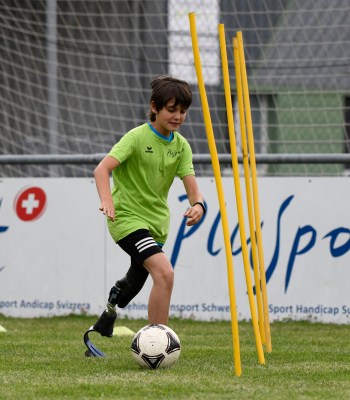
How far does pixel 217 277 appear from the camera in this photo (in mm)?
9469

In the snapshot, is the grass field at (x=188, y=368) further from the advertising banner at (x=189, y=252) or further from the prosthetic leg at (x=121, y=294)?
the advertising banner at (x=189, y=252)

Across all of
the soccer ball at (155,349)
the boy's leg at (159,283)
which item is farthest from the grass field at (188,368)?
the boy's leg at (159,283)

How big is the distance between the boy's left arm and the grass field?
2.70ft

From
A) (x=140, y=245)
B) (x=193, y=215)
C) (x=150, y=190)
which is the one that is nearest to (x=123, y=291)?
(x=140, y=245)

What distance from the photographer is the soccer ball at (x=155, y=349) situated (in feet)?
19.2

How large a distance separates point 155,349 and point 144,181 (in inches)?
42.6

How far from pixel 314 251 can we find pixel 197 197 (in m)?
3.05

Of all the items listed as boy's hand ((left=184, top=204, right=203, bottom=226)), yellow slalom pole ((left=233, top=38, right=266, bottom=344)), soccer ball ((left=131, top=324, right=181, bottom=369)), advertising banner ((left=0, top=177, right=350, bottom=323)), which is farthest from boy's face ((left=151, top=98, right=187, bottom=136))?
advertising banner ((left=0, top=177, right=350, bottom=323))

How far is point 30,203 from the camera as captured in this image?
988 centimetres

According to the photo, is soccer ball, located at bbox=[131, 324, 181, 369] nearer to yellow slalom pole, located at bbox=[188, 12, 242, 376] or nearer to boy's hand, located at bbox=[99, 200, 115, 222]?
yellow slalom pole, located at bbox=[188, 12, 242, 376]

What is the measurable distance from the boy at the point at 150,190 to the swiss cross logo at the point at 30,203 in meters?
3.32

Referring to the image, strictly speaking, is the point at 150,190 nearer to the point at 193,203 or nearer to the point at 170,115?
the point at 193,203

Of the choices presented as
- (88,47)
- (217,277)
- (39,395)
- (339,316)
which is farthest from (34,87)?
(39,395)

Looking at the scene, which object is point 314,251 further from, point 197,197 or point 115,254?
point 197,197
